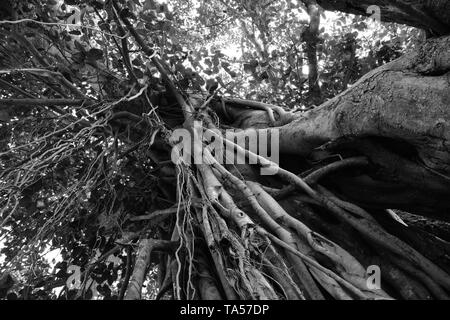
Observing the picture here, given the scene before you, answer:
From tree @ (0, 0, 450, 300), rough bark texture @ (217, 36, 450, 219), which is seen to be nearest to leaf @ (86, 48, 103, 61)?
tree @ (0, 0, 450, 300)

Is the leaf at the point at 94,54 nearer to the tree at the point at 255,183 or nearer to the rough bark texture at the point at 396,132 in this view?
the tree at the point at 255,183

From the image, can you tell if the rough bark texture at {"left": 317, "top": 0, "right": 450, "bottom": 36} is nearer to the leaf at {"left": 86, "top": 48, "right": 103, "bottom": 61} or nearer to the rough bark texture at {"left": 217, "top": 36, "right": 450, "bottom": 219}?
the rough bark texture at {"left": 217, "top": 36, "right": 450, "bottom": 219}

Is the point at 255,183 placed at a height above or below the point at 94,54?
below

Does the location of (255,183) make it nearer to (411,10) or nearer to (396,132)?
(396,132)

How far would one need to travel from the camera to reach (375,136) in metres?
1.61

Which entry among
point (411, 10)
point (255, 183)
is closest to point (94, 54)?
point (255, 183)

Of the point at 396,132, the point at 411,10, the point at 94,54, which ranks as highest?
the point at 94,54

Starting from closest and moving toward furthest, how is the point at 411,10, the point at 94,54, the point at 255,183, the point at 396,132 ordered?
the point at 411,10, the point at 396,132, the point at 255,183, the point at 94,54

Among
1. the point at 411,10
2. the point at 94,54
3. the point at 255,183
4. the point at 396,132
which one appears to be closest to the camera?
the point at 411,10

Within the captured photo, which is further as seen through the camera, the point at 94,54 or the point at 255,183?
the point at 94,54

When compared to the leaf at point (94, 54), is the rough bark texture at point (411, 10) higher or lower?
lower

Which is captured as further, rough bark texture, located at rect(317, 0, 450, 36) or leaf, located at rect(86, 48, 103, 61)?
leaf, located at rect(86, 48, 103, 61)

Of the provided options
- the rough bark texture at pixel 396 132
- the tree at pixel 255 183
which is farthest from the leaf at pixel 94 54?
the rough bark texture at pixel 396 132
